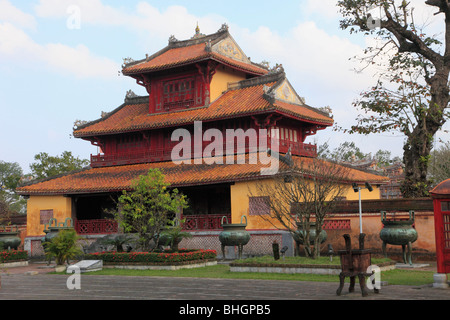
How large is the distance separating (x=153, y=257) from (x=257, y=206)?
5.73 meters

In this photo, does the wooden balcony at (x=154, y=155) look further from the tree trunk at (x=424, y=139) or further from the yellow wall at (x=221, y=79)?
the tree trunk at (x=424, y=139)

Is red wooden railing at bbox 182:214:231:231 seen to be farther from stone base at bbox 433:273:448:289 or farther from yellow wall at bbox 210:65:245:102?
stone base at bbox 433:273:448:289

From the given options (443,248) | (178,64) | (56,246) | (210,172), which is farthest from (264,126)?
(443,248)

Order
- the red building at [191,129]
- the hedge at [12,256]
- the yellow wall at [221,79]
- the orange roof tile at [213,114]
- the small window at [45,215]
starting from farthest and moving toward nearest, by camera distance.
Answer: the yellow wall at [221,79]
the small window at [45,215]
the orange roof tile at [213,114]
the red building at [191,129]
the hedge at [12,256]

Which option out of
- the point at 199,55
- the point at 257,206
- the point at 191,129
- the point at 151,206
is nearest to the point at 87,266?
the point at 151,206

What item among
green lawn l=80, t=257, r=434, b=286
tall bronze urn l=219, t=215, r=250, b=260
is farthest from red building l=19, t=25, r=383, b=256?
green lawn l=80, t=257, r=434, b=286

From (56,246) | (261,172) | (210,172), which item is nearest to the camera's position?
(56,246)

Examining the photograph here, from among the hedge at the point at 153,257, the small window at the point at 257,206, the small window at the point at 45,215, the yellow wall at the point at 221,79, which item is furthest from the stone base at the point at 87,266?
the yellow wall at the point at 221,79

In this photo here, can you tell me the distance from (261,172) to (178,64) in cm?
891

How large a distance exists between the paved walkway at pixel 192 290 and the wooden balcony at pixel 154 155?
1158cm

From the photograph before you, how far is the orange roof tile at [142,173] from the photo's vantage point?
22766 mm
